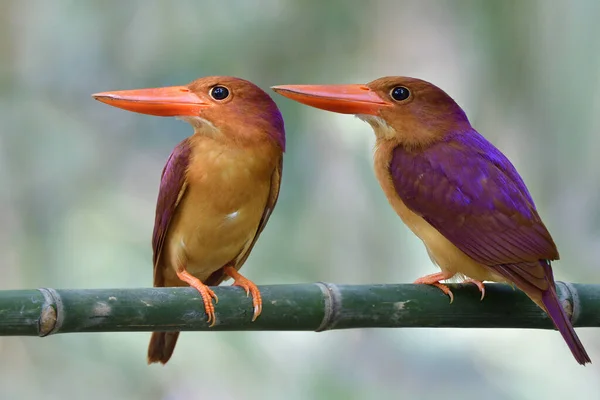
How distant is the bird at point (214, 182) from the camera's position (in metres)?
1.68

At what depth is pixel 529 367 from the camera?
2.90 metres

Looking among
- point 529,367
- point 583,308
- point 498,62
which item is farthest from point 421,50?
point 583,308

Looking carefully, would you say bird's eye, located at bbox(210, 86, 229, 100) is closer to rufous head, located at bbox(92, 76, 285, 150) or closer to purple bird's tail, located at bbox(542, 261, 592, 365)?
rufous head, located at bbox(92, 76, 285, 150)

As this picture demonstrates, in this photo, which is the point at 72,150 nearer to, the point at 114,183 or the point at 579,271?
the point at 114,183

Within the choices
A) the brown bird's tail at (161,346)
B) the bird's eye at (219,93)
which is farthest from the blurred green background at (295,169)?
the bird's eye at (219,93)

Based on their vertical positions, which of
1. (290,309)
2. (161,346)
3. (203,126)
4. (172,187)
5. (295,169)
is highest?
(203,126)

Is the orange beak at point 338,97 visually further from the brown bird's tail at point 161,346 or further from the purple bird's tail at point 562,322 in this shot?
the brown bird's tail at point 161,346

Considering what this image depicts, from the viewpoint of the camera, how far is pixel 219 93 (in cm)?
170

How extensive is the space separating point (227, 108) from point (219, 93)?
0.03 m

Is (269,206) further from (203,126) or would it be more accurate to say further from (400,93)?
(400,93)

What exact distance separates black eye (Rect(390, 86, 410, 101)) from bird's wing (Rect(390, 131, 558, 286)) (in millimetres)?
100

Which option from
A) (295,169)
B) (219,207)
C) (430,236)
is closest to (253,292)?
(219,207)

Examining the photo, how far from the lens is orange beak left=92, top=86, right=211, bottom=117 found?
1.49m

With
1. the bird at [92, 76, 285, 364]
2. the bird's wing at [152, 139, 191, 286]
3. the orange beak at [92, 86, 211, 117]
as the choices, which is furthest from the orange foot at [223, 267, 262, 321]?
the orange beak at [92, 86, 211, 117]
